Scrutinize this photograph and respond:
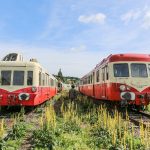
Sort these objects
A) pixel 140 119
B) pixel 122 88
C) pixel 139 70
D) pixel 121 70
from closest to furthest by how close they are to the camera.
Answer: pixel 140 119 < pixel 122 88 < pixel 121 70 < pixel 139 70

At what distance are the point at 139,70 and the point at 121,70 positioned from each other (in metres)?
0.92

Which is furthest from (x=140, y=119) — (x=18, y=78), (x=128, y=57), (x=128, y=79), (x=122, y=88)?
(x=18, y=78)

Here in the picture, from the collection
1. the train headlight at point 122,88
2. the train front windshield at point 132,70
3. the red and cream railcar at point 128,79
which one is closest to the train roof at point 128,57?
the red and cream railcar at point 128,79

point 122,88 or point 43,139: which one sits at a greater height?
point 122,88

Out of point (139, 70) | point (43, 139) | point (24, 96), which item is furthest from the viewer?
point (139, 70)

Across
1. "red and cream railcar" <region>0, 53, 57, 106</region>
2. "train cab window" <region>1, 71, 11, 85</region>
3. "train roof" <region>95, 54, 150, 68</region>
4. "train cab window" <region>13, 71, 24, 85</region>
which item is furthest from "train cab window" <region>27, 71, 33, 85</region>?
"train roof" <region>95, 54, 150, 68</region>

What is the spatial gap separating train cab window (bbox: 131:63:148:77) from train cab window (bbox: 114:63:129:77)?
1.01 ft

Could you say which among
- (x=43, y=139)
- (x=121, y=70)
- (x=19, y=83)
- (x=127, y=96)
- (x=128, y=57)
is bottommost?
(x=43, y=139)

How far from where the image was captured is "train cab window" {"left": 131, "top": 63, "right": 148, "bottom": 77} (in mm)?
15930

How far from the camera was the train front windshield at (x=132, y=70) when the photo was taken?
1573 centimetres

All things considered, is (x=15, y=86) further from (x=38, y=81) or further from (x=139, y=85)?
(x=139, y=85)

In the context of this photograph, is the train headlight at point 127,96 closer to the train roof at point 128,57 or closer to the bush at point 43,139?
the train roof at point 128,57

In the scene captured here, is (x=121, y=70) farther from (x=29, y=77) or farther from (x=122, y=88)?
(x=29, y=77)

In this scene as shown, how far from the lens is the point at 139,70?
16109 mm
